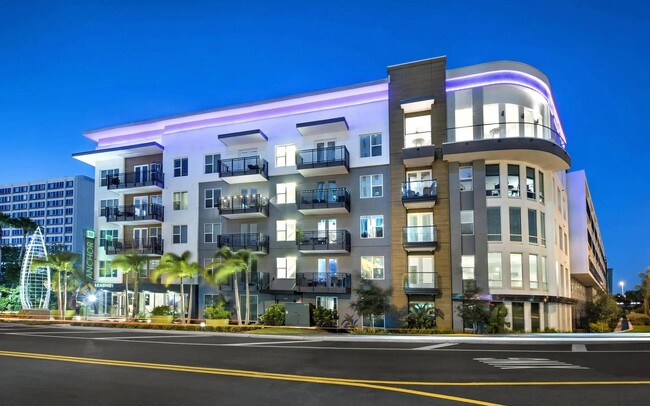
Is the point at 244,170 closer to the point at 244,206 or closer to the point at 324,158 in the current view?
the point at 244,206

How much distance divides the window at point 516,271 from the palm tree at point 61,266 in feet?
108

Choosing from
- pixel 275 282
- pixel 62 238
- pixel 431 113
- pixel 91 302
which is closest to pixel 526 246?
pixel 431 113

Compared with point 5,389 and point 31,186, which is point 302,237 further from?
point 31,186

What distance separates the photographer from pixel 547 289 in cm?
3105

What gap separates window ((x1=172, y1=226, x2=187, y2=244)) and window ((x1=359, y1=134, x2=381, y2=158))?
51.0 ft

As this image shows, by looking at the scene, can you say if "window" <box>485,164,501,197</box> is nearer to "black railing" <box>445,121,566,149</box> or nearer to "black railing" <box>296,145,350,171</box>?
"black railing" <box>445,121,566,149</box>

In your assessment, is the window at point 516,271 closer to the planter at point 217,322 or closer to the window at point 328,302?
the window at point 328,302

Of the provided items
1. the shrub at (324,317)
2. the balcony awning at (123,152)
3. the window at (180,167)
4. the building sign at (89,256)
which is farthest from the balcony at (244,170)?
the building sign at (89,256)

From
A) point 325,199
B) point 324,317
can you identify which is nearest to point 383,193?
point 325,199

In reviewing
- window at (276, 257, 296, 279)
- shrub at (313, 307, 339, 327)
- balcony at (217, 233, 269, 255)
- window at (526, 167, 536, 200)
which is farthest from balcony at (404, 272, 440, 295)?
balcony at (217, 233, 269, 255)

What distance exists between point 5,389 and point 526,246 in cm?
2738

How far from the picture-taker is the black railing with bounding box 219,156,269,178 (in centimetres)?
3525

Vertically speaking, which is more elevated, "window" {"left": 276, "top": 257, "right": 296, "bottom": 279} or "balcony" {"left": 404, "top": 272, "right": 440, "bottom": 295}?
"window" {"left": 276, "top": 257, "right": 296, "bottom": 279}

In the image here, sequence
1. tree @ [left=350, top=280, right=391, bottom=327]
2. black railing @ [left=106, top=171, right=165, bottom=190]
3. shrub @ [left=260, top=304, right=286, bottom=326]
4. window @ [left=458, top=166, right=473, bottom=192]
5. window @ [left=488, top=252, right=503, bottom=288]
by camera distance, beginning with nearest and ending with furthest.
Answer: tree @ [left=350, top=280, right=391, bottom=327] < window @ [left=488, top=252, right=503, bottom=288] < window @ [left=458, top=166, right=473, bottom=192] < shrub @ [left=260, top=304, right=286, bottom=326] < black railing @ [left=106, top=171, right=165, bottom=190]
